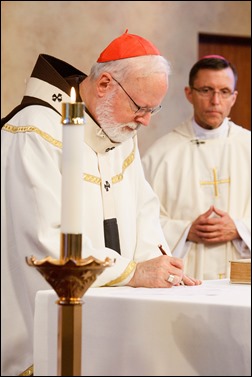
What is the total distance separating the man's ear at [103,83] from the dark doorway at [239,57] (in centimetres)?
580

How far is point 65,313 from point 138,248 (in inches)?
88.9

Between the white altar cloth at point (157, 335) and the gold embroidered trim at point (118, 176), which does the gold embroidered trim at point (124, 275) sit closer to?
the white altar cloth at point (157, 335)

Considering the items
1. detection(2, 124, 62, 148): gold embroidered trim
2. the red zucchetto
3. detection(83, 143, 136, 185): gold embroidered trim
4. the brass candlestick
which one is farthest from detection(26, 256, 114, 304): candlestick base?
the red zucchetto

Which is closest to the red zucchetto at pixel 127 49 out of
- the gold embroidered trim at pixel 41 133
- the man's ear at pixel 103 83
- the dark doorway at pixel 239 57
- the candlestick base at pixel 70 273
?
the man's ear at pixel 103 83

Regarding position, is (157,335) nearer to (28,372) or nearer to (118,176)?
(28,372)

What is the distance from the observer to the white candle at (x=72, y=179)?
226 cm

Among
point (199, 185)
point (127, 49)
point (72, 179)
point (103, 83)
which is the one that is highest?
point (127, 49)

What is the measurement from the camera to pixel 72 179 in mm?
2268

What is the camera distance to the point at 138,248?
449 cm

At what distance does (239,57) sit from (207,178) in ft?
11.2

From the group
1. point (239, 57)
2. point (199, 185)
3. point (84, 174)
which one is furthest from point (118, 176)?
point (239, 57)

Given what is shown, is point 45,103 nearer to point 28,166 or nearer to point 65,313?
point 28,166

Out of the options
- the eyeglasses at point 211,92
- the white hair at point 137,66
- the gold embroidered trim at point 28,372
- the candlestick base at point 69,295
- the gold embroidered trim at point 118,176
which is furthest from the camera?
the eyeglasses at point 211,92

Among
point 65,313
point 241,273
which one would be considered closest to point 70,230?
point 65,313
